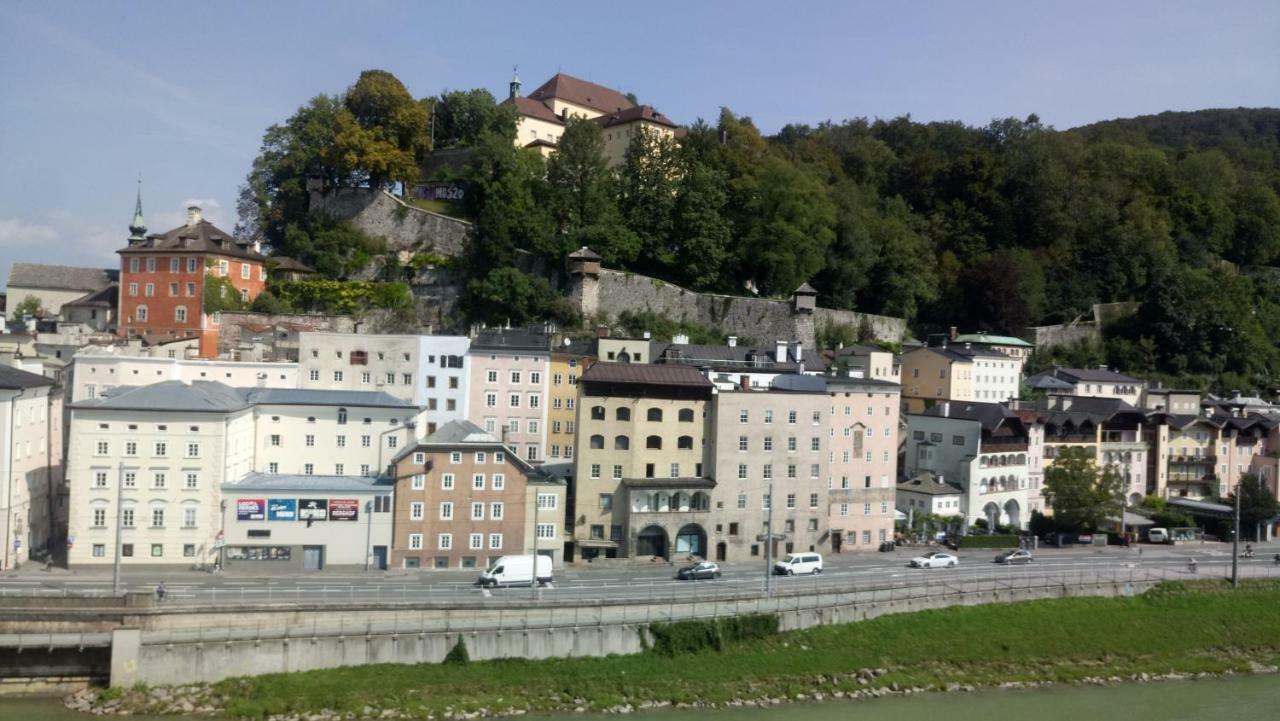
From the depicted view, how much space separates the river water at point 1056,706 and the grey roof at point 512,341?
18312 mm

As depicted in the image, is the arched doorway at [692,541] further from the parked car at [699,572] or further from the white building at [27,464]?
the white building at [27,464]

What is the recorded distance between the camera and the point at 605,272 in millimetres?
52719

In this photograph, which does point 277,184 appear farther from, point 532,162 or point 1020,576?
point 1020,576

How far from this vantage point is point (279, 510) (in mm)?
32938

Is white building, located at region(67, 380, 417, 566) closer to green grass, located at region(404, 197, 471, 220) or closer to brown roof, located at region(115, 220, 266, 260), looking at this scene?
brown roof, located at region(115, 220, 266, 260)

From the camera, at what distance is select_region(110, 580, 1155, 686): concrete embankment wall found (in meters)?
25.3

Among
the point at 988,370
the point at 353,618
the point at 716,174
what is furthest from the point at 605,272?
the point at 353,618

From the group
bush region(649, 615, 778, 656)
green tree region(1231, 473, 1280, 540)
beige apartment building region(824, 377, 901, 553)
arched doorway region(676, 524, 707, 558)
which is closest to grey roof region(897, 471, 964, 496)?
beige apartment building region(824, 377, 901, 553)

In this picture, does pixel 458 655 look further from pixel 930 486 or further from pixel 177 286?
pixel 177 286

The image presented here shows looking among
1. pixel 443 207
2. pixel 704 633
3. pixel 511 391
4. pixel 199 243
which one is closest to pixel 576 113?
pixel 443 207

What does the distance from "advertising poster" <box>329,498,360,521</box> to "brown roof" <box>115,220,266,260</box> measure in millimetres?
20520

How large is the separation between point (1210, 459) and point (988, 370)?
10601mm

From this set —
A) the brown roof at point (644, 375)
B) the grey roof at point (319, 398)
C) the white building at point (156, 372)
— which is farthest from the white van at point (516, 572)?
the white building at point (156, 372)

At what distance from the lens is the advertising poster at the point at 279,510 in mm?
32875
